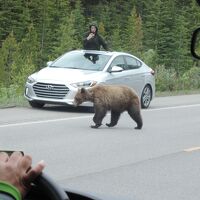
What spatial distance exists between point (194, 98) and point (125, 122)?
26.2 feet

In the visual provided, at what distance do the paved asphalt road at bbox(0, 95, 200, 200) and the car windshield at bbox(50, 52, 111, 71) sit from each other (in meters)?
1.09

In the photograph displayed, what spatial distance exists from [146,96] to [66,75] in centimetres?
315

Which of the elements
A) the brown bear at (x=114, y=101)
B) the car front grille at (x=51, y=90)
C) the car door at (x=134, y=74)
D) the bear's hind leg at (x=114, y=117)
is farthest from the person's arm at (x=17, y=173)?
the car door at (x=134, y=74)

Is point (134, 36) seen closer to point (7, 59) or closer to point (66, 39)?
point (66, 39)

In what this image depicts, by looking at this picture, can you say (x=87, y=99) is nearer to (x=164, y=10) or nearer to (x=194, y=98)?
(x=194, y=98)

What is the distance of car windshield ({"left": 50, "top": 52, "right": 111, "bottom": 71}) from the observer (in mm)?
18922

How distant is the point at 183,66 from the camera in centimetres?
5312

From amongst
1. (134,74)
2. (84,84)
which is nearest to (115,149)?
(84,84)

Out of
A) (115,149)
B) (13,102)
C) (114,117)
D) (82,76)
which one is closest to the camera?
(115,149)

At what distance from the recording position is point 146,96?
2039 cm

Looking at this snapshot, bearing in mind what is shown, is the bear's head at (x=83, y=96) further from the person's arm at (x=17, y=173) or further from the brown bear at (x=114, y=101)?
the person's arm at (x=17, y=173)

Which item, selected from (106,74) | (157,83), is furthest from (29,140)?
(157,83)

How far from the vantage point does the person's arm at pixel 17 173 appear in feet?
8.57

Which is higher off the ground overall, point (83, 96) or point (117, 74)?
point (83, 96)
